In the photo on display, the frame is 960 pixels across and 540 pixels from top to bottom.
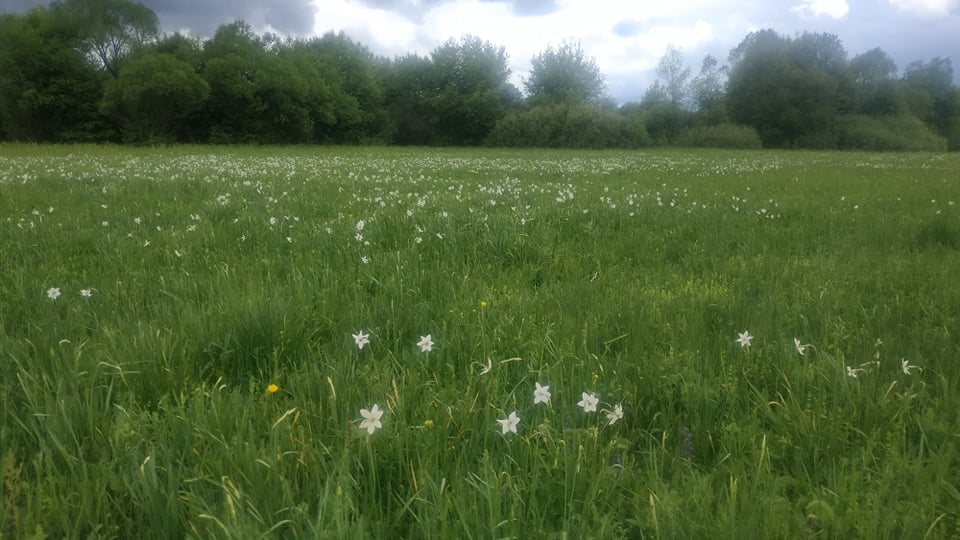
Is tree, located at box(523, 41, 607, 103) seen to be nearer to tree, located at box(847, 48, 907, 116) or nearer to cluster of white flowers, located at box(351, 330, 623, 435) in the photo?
tree, located at box(847, 48, 907, 116)

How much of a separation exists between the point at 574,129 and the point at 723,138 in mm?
15178

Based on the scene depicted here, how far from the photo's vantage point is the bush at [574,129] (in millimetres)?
50656

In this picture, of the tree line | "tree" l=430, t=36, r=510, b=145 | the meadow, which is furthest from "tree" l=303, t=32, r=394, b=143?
the meadow

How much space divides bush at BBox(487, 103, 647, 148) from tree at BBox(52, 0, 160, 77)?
4280 centimetres

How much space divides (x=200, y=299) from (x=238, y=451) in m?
2.30

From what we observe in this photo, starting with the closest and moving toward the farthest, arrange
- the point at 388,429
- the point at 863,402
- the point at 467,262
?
the point at 388,429
the point at 863,402
the point at 467,262

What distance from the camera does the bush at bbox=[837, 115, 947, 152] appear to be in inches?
2223

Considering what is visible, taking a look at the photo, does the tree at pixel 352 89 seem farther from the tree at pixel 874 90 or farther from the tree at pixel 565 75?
the tree at pixel 874 90

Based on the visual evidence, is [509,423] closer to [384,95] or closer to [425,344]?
[425,344]

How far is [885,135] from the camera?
57812 millimetres

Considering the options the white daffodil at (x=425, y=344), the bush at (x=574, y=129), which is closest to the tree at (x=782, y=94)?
the bush at (x=574, y=129)

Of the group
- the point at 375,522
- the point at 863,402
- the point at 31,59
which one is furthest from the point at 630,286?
the point at 31,59

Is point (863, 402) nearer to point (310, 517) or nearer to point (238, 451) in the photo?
point (310, 517)

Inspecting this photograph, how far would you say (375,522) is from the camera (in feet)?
5.38
